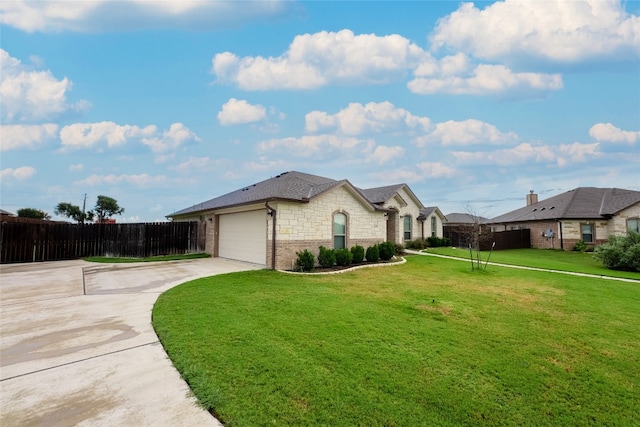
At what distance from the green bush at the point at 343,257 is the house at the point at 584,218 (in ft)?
67.9

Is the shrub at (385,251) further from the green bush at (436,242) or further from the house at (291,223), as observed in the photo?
the green bush at (436,242)

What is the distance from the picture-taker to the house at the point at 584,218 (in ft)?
73.3

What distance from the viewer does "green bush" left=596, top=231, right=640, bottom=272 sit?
44.7 feet

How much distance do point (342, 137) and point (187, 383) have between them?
19.4m

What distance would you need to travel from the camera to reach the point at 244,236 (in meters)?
14.7

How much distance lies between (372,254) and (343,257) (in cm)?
208

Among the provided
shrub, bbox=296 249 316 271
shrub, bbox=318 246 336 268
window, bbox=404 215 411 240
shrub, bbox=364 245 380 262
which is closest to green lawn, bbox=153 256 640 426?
shrub, bbox=296 249 316 271

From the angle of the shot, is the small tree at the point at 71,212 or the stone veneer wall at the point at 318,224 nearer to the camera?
the stone veneer wall at the point at 318,224

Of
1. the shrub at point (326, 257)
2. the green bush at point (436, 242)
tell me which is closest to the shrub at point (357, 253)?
the shrub at point (326, 257)

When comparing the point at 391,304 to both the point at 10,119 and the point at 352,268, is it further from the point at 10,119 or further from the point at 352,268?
the point at 10,119

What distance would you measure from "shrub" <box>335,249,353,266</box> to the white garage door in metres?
3.23

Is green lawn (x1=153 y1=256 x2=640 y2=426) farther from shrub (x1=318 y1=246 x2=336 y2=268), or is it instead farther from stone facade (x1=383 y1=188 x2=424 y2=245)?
stone facade (x1=383 y1=188 x2=424 y2=245)

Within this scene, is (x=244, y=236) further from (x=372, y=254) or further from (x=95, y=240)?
(x=95, y=240)

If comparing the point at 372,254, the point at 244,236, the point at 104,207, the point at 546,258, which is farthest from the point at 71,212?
the point at 546,258
